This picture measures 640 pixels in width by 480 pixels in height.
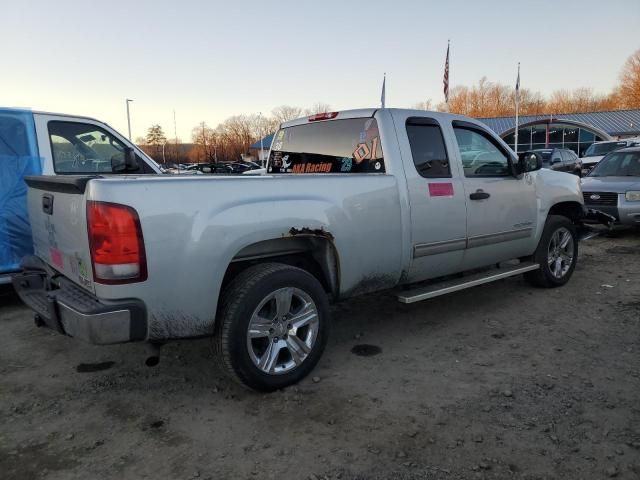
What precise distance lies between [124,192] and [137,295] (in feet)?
1.91

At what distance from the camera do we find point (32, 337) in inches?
176

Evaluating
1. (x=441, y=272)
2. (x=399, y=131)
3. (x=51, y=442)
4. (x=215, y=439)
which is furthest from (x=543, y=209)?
(x=51, y=442)

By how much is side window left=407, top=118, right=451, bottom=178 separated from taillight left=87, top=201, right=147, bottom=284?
2.36 meters

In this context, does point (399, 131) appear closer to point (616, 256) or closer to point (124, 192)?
point (124, 192)

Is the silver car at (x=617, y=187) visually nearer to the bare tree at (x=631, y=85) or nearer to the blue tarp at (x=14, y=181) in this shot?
the blue tarp at (x=14, y=181)

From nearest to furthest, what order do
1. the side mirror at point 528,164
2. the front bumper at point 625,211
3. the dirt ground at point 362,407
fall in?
the dirt ground at point 362,407
the side mirror at point 528,164
the front bumper at point 625,211

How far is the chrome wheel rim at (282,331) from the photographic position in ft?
10.6

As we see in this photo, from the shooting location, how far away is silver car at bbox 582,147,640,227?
8.49 m

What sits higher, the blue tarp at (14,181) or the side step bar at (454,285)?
the blue tarp at (14,181)

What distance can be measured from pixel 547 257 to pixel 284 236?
359 cm

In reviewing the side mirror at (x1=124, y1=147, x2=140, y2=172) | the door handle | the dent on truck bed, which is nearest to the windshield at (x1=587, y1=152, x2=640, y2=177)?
the door handle

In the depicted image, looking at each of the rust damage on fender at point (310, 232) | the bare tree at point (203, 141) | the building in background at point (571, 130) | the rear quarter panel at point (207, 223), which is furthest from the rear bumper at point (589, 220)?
the bare tree at point (203, 141)

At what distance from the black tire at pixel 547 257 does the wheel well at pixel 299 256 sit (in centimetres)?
289

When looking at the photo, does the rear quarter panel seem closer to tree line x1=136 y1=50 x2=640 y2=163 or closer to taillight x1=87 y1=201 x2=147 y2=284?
taillight x1=87 y1=201 x2=147 y2=284
